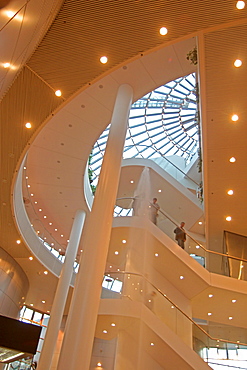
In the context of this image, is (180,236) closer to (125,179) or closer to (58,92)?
(125,179)

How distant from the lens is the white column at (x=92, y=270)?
18.0 feet

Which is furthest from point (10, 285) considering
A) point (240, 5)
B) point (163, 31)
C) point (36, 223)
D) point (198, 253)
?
point (240, 5)

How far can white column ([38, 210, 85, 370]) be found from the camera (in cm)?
1202

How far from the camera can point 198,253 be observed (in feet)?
41.8

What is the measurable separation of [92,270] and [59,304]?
777cm

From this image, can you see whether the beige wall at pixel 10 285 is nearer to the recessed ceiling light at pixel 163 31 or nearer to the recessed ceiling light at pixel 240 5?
the recessed ceiling light at pixel 163 31

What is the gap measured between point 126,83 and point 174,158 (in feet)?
33.6

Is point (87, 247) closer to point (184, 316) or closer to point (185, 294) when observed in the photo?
point (184, 316)

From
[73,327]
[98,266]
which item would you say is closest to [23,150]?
[98,266]

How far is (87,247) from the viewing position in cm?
665

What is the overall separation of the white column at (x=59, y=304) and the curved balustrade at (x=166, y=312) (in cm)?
440

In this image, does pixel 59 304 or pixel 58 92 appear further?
pixel 59 304

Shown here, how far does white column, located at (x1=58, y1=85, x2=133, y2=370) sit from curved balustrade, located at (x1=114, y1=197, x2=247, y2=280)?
14.4 ft

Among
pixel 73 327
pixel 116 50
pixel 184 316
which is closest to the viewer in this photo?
pixel 73 327
